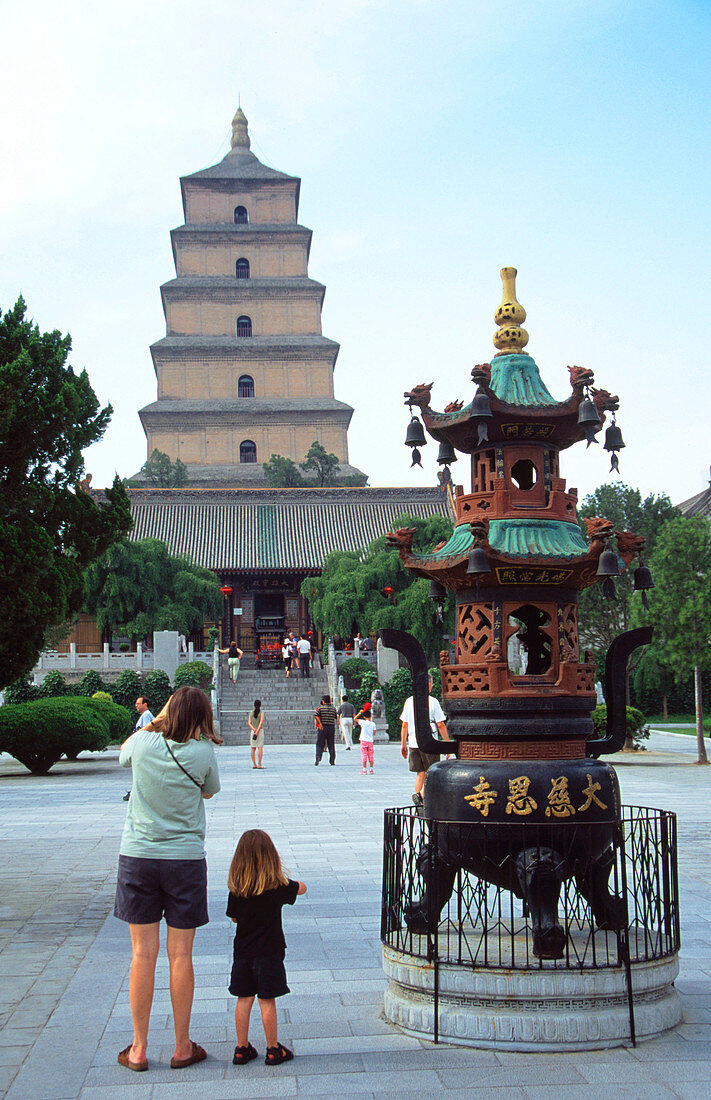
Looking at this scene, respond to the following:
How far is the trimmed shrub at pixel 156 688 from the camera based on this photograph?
30406 millimetres

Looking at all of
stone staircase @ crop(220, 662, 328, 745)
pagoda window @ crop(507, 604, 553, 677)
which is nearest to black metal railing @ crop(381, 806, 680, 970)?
pagoda window @ crop(507, 604, 553, 677)

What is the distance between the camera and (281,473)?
46.7 metres

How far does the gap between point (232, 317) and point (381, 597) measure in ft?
66.7

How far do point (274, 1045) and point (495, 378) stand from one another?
3829 mm

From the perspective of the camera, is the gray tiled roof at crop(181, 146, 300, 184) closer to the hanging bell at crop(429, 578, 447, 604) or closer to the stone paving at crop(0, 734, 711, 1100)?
the stone paving at crop(0, 734, 711, 1100)

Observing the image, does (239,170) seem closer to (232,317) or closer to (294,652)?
(232,317)

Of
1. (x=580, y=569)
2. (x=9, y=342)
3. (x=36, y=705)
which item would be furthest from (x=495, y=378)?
(x=36, y=705)

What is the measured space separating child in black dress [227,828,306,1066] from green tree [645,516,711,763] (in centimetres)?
1797

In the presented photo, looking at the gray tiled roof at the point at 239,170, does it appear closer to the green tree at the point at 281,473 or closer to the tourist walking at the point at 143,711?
the green tree at the point at 281,473

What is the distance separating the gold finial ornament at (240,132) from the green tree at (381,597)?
2571cm

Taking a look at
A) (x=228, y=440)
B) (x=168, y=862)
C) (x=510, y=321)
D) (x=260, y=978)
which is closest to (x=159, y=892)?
(x=168, y=862)

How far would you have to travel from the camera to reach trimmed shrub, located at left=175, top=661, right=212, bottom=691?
103 ft

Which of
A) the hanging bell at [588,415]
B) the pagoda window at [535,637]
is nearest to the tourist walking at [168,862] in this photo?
the pagoda window at [535,637]

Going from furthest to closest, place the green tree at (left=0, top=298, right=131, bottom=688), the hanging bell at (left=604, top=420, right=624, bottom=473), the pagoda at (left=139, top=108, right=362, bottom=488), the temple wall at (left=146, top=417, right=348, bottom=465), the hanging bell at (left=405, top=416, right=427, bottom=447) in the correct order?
1. the temple wall at (left=146, top=417, right=348, bottom=465)
2. the pagoda at (left=139, top=108, right=362, bottom=488)
3. the green tree at (left=0, top=298, right=131, bottom=688)
4. the hanging bell at (left=405, top=416, right=427, bottom=447)
5. the hanging bell at (left=604, top=420, right=624, bottom=473)
